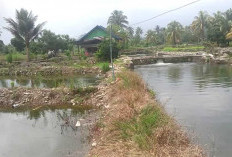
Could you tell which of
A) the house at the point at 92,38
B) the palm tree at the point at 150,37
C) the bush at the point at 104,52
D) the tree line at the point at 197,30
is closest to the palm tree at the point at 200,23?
the tree line at the point at 197,30

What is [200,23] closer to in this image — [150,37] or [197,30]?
[197,30]

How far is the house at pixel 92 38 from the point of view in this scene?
32.9 m

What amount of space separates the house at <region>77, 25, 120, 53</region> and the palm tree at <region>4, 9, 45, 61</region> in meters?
5.49

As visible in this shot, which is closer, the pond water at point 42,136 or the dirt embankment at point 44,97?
the pond water at point 42,136

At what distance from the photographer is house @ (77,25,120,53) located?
32.9 m

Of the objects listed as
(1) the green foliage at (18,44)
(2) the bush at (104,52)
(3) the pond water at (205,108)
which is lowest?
(3) the pond water at (205,108)

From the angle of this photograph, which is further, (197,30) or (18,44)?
(197,30)

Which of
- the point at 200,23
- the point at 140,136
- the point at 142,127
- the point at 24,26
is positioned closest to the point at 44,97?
the point at 142,127

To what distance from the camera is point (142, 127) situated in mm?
5902

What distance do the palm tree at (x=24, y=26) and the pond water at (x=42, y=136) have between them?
67.9 feet

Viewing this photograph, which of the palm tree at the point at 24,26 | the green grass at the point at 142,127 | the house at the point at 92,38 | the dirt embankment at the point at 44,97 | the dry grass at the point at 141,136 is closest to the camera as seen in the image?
the dry grass at the point at 141,136

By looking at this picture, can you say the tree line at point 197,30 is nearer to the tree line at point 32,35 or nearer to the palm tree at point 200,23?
the palm tree at point 200,23

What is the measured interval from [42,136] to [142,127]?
11.9 ft

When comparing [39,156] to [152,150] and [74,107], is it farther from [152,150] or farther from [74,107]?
[74,107]
